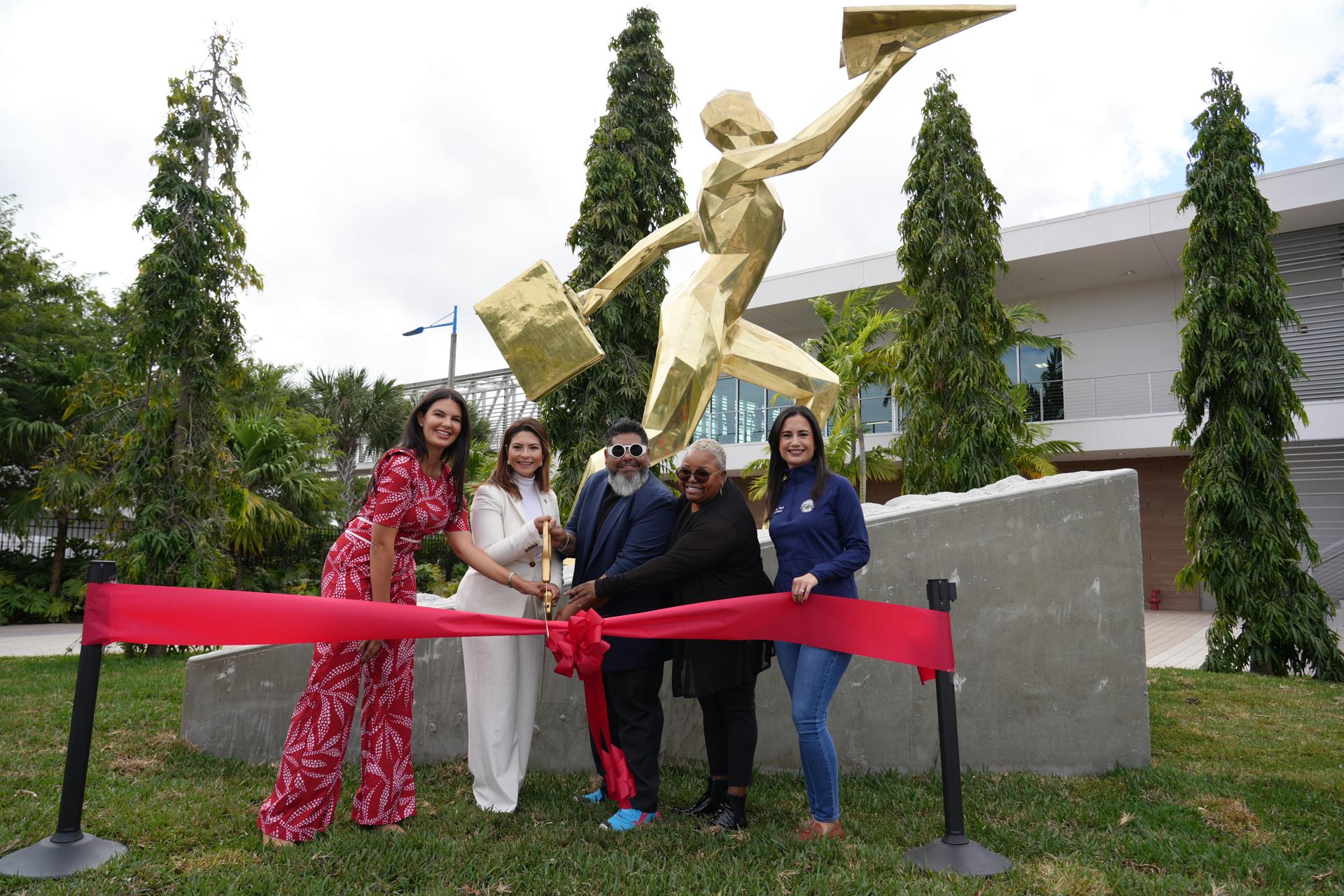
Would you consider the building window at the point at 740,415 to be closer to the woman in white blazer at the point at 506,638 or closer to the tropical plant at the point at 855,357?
the tropical plant at the point at 855,357

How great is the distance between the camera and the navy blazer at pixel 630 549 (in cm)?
349

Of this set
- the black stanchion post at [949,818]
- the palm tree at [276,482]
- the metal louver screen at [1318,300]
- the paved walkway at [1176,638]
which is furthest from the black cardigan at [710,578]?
the metal louver screen at [1318,300]

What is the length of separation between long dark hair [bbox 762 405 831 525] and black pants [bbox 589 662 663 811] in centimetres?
84

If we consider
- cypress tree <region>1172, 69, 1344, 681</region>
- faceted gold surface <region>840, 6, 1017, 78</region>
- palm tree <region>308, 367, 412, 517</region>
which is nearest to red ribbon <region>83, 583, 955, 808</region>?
faceted gold surface <region>840, 6, 1017, 78</region>

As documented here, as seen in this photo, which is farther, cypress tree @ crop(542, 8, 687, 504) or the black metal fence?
the black metal fence

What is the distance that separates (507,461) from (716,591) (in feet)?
3.53

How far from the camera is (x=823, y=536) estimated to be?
133 inches

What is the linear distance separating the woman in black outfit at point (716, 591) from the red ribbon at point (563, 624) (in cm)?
13

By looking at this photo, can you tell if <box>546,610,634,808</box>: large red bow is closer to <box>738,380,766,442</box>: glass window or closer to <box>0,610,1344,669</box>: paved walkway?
<box>0,610,1344,669</box>: paved walkway

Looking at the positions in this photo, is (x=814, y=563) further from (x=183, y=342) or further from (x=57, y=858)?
(x=183, y=342)

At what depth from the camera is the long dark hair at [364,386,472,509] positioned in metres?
3.48

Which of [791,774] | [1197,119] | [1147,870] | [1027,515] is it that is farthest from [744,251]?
[1197,119]

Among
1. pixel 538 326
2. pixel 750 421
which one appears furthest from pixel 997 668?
pixel 750 421

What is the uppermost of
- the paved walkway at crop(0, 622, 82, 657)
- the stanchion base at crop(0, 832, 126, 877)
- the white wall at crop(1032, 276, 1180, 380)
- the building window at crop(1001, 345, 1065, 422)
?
the white wall at crop(1032, 276, 1180, 380)
